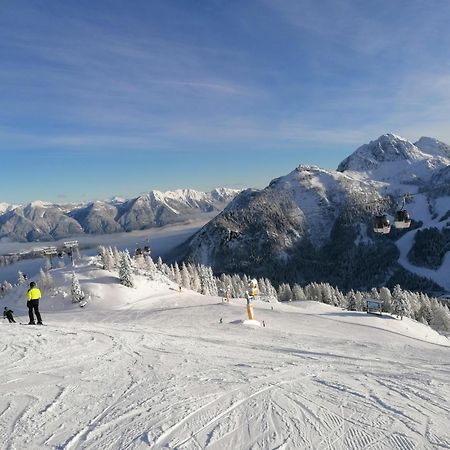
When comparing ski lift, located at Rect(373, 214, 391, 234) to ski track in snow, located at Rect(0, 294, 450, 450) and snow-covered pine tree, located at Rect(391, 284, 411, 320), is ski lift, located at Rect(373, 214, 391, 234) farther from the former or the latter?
snow-covered pine tree, located at Rect(391, 284, 411, 320)

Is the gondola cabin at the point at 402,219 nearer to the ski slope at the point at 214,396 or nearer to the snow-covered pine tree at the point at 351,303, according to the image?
the ski slope at the point at 214,396

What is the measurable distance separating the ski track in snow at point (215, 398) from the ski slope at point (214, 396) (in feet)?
0.08

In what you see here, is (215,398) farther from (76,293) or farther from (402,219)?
(76,293)

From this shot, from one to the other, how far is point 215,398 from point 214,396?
0.47 ft

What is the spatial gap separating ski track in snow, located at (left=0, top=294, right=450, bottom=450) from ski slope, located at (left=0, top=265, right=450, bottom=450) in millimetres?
25

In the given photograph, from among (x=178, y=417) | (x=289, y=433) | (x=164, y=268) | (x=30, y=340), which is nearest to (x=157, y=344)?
(x=30, y=340)

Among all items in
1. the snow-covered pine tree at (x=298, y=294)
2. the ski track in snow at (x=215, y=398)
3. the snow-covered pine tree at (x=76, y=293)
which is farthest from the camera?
the snow-covered pine tree at (x=298, y=294)

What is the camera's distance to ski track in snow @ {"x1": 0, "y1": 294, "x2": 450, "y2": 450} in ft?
23.8

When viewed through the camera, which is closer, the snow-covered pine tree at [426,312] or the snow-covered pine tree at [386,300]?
the snow-covered pine tree at [426,312]

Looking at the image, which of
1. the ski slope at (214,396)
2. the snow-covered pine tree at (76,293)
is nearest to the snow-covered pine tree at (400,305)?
the snow-covered pine tree at (76,293)

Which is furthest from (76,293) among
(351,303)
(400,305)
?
(351,303)

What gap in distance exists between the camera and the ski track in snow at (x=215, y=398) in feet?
23.8

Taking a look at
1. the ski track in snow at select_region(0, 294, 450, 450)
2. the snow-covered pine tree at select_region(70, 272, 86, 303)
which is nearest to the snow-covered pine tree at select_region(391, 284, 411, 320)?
the snow-covered pine tree at select_region(70, 272, 86, 303)

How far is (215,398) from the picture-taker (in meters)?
9.23
